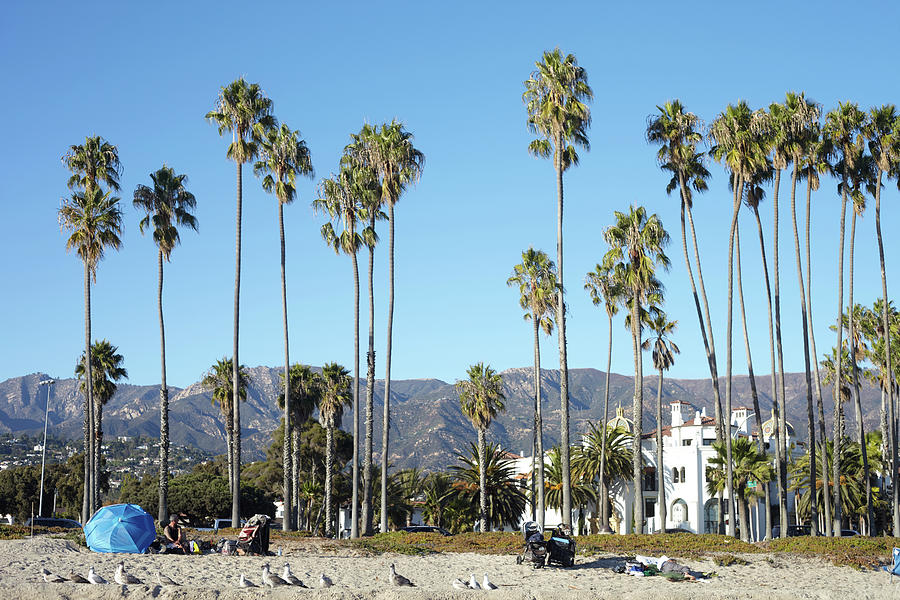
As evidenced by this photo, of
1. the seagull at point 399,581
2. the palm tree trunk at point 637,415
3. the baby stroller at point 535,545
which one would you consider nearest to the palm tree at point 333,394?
the palm tree trunk at point 637,415

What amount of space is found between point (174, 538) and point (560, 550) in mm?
11775

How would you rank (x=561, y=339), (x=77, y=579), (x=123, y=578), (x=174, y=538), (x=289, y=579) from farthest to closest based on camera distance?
(x=561, y=339)
(x=174, y=538)
(x=289, y=579)
(x=77, y=579)
(x=123, y=578)

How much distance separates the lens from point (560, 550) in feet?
87.1

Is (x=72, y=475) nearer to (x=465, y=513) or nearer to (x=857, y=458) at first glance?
(x=465, y=513)

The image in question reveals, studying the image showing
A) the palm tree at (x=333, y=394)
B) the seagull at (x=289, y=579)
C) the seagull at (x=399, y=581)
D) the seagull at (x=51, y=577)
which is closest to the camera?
the seagull at (x=51, y=577)

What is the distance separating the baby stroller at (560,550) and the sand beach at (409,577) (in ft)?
1.00

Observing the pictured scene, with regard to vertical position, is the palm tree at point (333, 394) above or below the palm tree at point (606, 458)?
above

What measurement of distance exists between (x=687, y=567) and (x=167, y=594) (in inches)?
595

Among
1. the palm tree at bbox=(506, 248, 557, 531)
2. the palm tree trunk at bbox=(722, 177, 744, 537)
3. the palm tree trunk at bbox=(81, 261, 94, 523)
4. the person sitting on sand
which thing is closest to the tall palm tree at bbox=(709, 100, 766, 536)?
the palm tree trunk at bbox=(722, 177, 744, 537)

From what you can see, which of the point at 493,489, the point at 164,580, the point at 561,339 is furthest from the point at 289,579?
the point at 493,489

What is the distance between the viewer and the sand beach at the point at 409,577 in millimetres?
19781

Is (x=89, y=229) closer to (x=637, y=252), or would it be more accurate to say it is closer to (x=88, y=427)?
(x=88, y=427)

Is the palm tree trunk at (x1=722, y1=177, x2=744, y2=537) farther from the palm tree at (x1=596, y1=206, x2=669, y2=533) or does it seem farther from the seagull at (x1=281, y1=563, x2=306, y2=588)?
the seagull at (x1=281, y1=563, x2=306, y2=588)

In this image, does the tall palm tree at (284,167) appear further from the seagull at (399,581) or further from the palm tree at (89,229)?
the seagull at (399,581)
